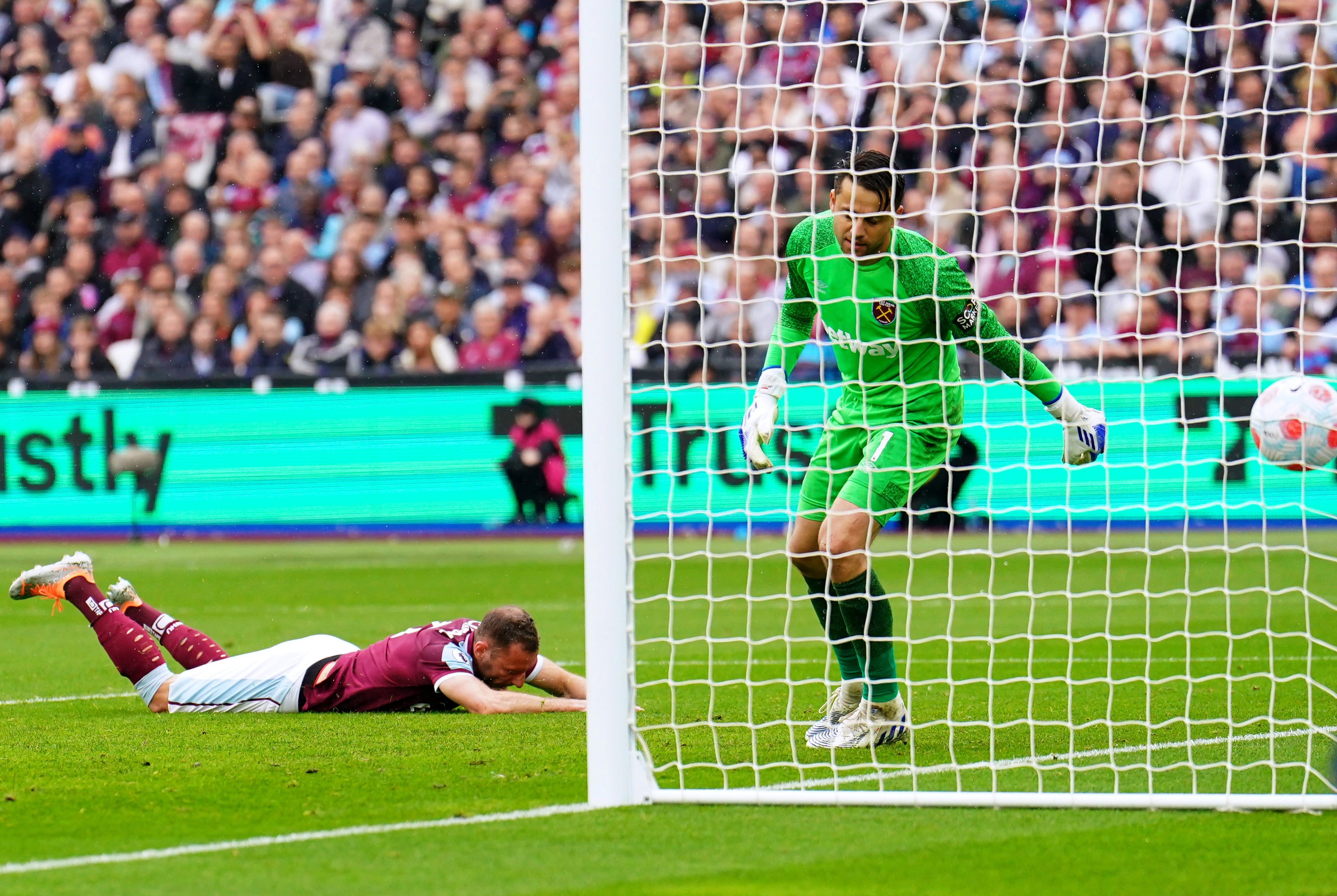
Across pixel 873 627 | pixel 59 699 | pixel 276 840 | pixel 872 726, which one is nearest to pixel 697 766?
pixel 872 726

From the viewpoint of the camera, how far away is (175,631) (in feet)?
24.5

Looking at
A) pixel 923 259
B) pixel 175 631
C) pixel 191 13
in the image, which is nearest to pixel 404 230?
pixel 191 13

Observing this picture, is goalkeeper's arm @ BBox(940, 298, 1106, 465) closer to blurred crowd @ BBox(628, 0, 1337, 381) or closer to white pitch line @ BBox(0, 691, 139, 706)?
white pitch line @ BBox(0, 691, 139, 706)

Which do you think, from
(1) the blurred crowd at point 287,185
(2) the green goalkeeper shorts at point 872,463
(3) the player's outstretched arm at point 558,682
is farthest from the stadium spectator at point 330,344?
(2) the green goalkeeper shorts at point 872,463

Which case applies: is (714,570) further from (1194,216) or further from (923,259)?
(923,259)

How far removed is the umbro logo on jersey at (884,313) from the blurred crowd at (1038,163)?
674cm

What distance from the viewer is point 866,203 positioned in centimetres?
594

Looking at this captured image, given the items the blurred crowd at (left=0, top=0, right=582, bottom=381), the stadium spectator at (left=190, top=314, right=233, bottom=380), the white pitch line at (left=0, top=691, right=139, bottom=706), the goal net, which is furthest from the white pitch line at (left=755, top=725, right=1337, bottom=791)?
the stadium spectator at (left=190, top=314, right=233, bottom=380)

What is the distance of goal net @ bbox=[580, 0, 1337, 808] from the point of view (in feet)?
17.2

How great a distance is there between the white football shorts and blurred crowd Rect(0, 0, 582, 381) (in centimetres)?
951

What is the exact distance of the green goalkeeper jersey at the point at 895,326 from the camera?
6.04m

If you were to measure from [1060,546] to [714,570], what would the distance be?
2995mm

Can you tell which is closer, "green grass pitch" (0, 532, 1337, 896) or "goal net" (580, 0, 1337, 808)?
"green grass pitch" (0, 532, 1337, 896)

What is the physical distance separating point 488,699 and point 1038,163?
7.35 meters
